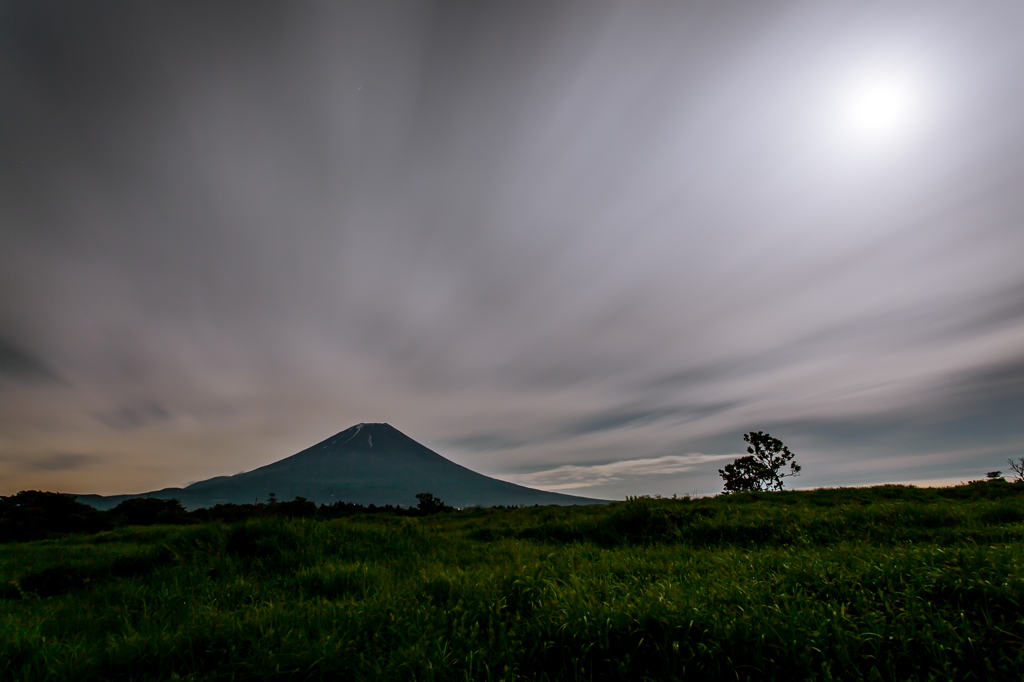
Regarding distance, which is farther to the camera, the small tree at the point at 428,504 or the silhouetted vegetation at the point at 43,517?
the small tree at the point at 428,504

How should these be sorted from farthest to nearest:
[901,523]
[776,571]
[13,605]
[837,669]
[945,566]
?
[901,523], [13,605], [776,571], [945,566], [837,669]

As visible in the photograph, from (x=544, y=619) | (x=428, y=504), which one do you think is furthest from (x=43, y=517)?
(x=544, y=619)

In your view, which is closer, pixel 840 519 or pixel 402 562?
pixel 402 562

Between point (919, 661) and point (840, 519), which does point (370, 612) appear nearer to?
point (919, 661)

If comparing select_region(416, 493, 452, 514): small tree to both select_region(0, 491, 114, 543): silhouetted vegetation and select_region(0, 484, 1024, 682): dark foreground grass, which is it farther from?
select_region(0, 484, 1024, 682): dark foreground grass

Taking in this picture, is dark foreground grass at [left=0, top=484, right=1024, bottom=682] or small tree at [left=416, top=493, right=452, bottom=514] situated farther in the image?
small tree at [left=416, top=493, right=452, bottom=514]

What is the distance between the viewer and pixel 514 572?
560 cm

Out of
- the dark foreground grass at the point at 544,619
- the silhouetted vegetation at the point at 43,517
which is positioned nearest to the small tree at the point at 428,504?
the silhouetted vegetation at the point at 43,517

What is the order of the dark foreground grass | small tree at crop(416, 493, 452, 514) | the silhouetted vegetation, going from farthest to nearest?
small tree at crop(416, 493, 452, 514) < the silhouetted vegetation < the dark foreground grass

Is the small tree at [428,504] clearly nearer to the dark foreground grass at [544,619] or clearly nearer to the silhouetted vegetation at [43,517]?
A: the silhouetted vegetation at [43,517]

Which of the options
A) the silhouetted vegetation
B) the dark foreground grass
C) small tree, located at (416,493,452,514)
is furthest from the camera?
small tree, located at (416,493,452,514)

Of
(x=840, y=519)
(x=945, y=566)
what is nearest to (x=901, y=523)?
(x=840, y=519)

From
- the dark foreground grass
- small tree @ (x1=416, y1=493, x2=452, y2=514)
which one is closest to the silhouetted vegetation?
small tree @ (x1=416, y1=493, x2=452, y2=514)

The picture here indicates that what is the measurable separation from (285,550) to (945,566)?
939 centimetres
